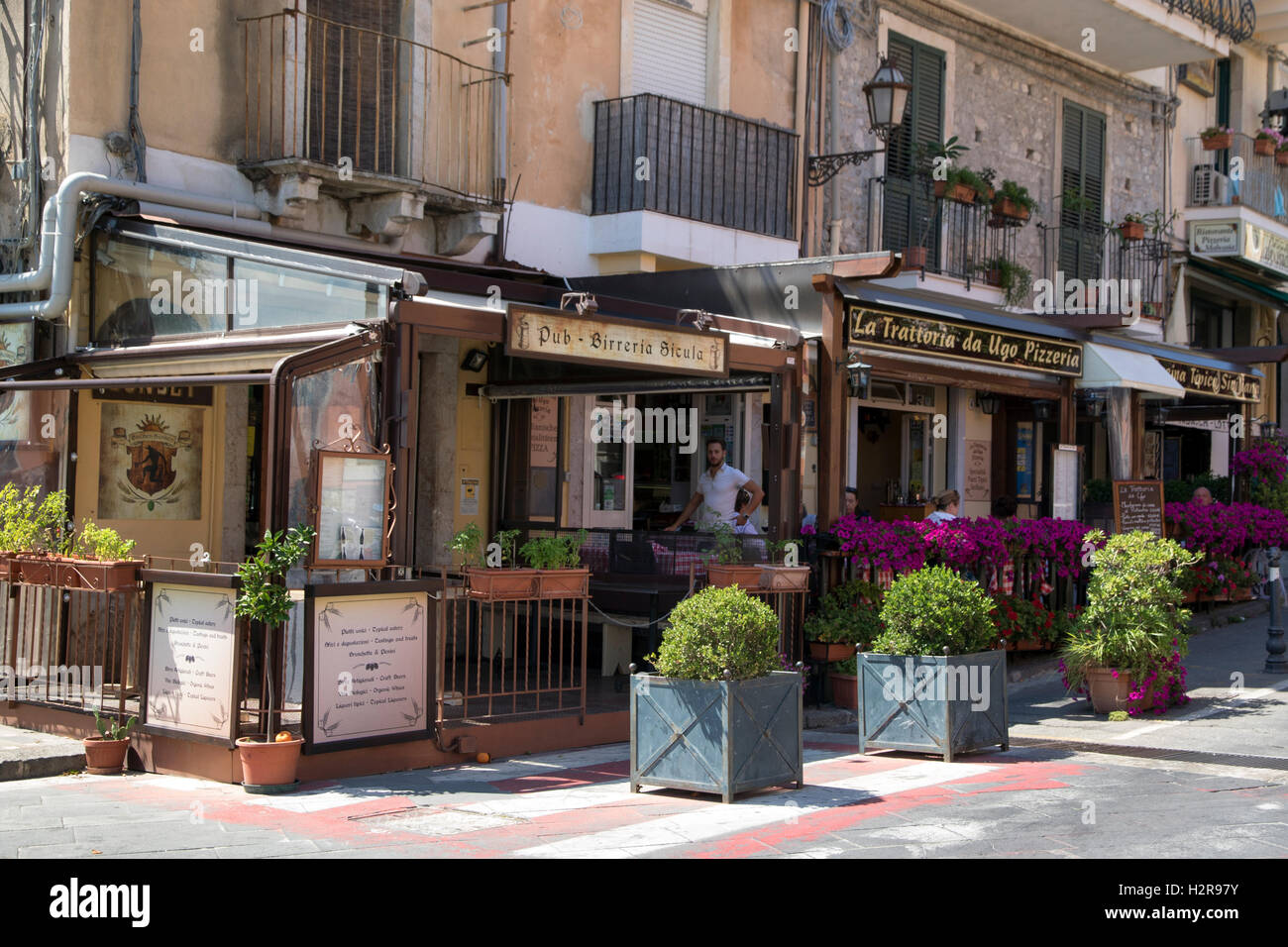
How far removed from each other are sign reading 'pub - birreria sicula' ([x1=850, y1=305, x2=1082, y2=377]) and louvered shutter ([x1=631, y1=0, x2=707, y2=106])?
3980 mm

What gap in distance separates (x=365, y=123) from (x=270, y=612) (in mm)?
5530

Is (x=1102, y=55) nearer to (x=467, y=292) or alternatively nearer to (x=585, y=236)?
(x=585, y=236)

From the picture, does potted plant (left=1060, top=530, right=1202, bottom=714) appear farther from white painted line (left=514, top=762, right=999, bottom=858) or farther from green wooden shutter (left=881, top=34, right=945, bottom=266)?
green wooden shutter (left=881, top=34, right=945, bottom=266)

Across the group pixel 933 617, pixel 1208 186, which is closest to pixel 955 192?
pixel 1208 186

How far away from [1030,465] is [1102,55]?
6083mm

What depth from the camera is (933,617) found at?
366 inches

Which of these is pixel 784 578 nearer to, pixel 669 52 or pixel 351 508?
pixel 351 508

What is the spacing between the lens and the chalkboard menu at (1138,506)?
14594 mm

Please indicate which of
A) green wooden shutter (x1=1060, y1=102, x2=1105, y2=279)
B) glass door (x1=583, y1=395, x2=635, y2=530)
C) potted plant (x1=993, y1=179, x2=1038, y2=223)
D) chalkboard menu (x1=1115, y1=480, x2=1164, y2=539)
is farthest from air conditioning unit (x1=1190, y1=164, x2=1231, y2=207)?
glass door (x1=583, y1=395, x2=635, y2=530)

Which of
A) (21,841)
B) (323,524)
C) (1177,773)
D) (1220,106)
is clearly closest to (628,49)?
(323,524)

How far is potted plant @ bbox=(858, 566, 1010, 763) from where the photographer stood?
30.2 ft

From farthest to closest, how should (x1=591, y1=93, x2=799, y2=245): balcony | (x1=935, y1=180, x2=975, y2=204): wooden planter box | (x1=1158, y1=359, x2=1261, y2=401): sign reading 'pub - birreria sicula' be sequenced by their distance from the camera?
(x1=935, y1=180, x2=975, y2=204): wooden planter box < (x1=1158, y1=359, x2=1261, y2=401): sign reading 'pub - birreria sicula' < (x1=591, y1=93, x2=799, y2=245): balcony

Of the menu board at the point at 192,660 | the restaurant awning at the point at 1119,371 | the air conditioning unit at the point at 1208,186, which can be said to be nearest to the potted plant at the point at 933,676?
the menu board at the point at 192,660

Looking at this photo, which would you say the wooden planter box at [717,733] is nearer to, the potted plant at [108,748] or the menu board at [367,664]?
the menu board at [367,664]
